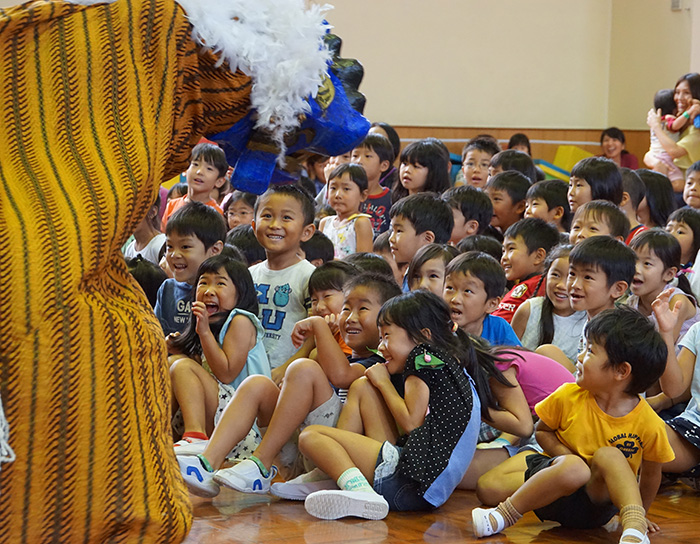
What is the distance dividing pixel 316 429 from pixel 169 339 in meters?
0.75

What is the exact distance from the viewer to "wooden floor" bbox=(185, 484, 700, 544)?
2.15 m

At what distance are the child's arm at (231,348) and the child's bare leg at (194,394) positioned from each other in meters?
0.05

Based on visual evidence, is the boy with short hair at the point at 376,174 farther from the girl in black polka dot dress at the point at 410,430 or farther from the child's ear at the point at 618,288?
the girl in black polka dot dress at the point at 410,430

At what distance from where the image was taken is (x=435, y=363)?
8.01 feet

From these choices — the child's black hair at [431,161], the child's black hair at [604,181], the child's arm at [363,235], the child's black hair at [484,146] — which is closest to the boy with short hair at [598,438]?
the child's arm at [363,235]

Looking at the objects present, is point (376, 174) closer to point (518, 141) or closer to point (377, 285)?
point (377, 285)

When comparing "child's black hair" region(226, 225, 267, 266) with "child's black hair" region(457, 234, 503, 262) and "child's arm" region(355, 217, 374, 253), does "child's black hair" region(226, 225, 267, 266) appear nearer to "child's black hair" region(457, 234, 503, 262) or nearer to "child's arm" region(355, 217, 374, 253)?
"child's arm" region(355, 217, 374, 253)

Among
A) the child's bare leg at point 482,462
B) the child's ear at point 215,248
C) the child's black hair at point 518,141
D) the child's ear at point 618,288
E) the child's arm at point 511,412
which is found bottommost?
the child's black hair at point 518,141

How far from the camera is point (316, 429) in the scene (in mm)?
2531

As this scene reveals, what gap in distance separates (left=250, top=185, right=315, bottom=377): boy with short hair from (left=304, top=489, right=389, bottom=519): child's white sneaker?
3.16ft

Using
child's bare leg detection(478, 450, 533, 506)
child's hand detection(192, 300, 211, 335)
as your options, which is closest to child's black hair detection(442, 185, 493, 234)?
child's hand detection(192, 300, 211, 335)

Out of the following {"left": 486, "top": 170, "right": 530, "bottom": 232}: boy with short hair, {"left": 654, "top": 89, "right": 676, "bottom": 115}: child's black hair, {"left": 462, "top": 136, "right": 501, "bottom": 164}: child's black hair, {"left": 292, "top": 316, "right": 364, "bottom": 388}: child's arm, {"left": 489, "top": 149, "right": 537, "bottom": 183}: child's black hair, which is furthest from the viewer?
{"left": 654, "top": 89, "right": 676, "bottom": 115}: child's black hair

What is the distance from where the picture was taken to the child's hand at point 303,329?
9.08 ft

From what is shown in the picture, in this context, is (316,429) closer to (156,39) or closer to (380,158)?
(156,39)
